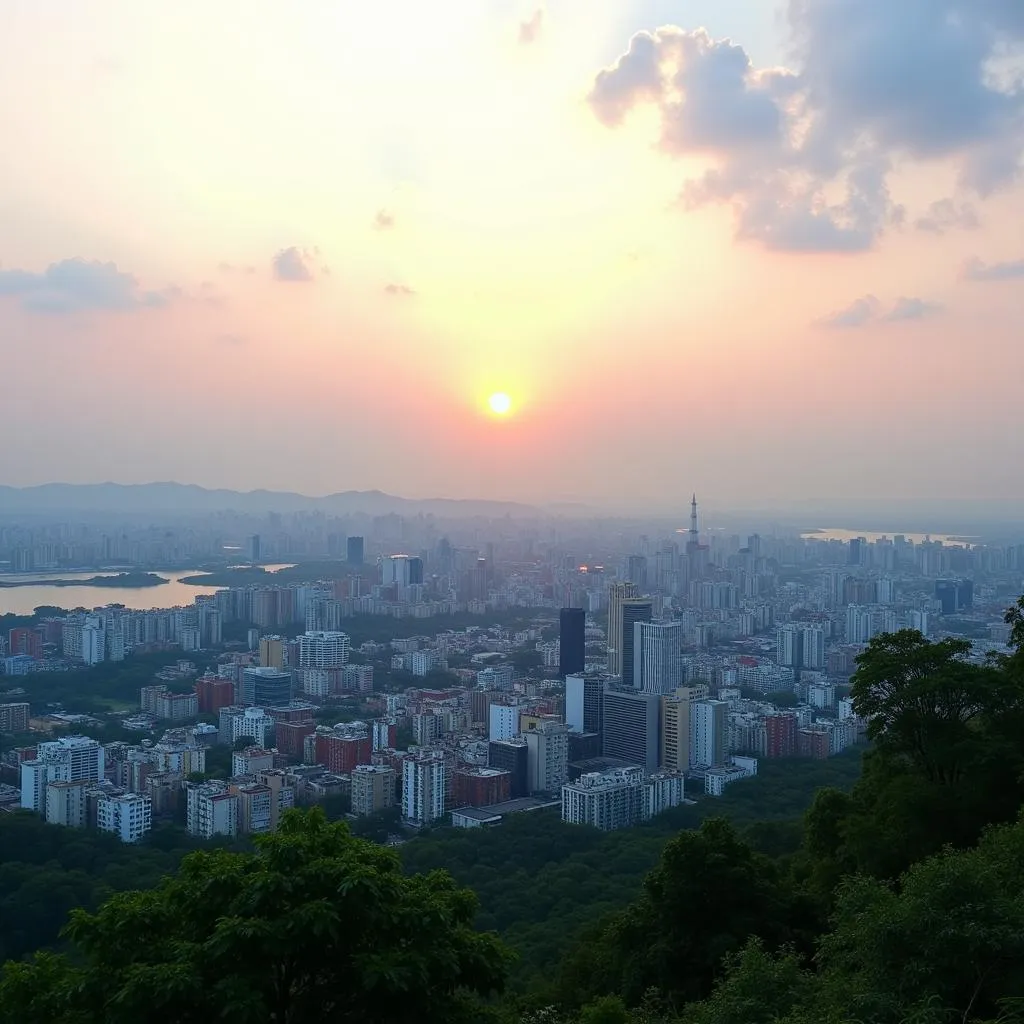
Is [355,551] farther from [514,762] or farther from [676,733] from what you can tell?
[514,762]

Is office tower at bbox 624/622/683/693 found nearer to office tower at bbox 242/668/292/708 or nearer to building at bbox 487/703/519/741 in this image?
building at bbox 487/703/519/741

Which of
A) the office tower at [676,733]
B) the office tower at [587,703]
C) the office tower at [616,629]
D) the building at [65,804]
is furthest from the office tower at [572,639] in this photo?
the building at [65,804]

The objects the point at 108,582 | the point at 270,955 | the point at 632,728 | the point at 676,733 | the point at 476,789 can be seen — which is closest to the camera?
the point at 270,955

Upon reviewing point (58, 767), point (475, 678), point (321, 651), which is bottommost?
point (475, 678)

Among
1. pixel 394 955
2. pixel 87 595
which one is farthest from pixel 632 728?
pixel 87 595

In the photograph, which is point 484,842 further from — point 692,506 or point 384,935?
point 692,506

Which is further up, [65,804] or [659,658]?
[659,658]

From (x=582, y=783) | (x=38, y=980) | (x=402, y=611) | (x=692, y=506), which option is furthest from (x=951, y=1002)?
(x=692, y=506)

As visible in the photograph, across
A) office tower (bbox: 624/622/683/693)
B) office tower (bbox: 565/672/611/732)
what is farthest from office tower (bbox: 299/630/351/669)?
office tower (bbox: 565/672/611/732)
